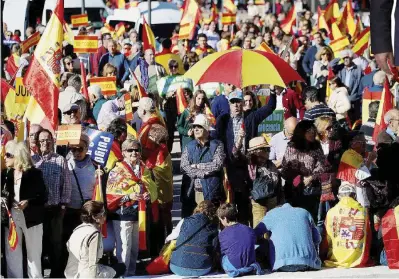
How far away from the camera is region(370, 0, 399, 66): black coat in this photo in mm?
5576

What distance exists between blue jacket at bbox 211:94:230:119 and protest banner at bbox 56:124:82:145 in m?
3.36

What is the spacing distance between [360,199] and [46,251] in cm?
306

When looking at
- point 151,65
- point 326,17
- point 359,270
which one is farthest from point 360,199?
point 326,17

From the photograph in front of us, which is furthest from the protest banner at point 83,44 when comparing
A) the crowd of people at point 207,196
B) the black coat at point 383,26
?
the black coat at point 383,26

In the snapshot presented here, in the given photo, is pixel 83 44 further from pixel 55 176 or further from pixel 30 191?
pixel 30 191

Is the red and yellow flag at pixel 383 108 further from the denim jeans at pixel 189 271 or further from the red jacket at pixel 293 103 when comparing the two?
the denim jeans at pixel 189 271

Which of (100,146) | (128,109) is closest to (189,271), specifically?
(100,146)

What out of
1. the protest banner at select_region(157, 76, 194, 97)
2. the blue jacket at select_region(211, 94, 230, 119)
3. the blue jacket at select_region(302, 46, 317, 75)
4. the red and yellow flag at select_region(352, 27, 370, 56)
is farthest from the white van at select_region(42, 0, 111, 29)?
the blue jacket at select_region(211, 94, 230, 119)

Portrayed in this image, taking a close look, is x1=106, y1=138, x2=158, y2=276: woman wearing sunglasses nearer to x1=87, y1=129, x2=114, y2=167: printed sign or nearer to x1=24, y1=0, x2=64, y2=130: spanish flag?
x1=87, y1=129, x2=114, y2=167: printed sign

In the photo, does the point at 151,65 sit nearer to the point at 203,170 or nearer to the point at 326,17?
the point at 203,170

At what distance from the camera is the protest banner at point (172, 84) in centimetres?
1734

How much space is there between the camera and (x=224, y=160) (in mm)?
12570

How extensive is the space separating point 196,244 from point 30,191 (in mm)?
1566

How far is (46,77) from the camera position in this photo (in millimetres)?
12359
